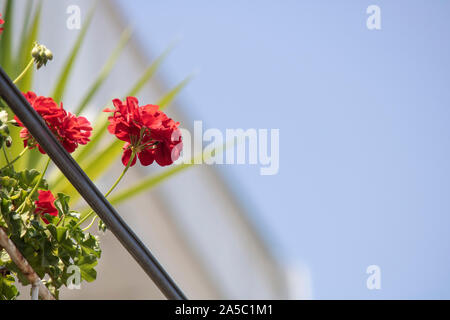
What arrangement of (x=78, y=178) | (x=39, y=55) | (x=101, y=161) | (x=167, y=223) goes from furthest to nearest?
(x=167, y=223) < (x=101, y=161) < (x=39, y=55) < (x=78, y=178)

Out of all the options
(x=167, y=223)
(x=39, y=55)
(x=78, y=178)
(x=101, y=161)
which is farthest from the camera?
(x=167, y=223)

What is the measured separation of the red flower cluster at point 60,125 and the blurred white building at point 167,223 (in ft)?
7.09

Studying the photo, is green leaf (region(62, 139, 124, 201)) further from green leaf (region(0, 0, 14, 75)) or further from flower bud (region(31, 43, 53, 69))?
flower bud (region(31, 43, 53, 69))

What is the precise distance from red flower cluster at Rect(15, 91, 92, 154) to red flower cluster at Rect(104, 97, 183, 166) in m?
0.06

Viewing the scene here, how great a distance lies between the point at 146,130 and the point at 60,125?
13 cm

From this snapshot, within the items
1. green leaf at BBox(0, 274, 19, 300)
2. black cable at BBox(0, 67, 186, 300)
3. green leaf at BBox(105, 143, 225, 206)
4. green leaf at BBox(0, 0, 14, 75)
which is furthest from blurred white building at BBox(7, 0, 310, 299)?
black cable at BBox(0, 67, 186, 300)

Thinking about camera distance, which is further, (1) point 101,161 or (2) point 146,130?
(1) point 101,161

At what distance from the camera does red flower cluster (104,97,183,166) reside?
0.95 metres

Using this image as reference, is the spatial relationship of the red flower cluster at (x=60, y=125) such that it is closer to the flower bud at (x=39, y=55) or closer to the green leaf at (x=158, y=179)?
the flower bud at (x=39, y=55)

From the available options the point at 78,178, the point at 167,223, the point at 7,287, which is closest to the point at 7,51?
the point at 7,287

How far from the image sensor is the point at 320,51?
7285mm

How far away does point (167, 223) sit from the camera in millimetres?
4426

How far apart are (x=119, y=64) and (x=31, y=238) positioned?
3.21 meters

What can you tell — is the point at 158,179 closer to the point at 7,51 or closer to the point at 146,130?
the point at 7,51
